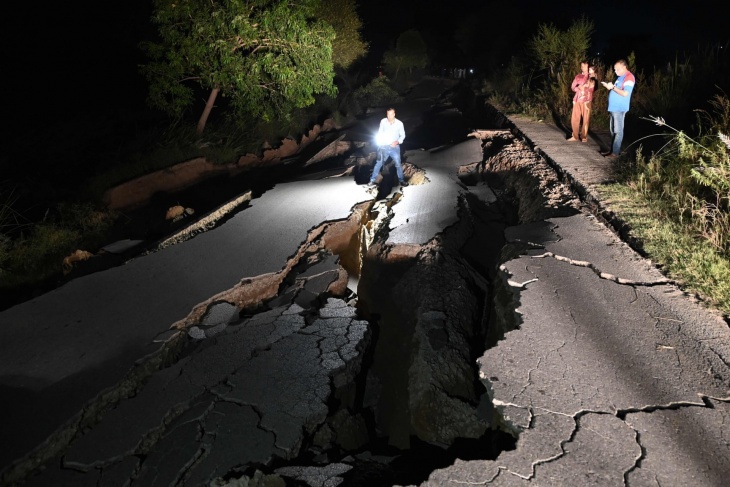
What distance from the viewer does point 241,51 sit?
8680mm

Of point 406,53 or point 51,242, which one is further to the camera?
point 406,53

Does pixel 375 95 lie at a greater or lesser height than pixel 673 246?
greater

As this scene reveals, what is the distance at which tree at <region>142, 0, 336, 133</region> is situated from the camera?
7941 mm

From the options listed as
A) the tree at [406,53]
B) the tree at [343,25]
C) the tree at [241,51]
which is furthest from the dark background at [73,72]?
the tree at [406,53]

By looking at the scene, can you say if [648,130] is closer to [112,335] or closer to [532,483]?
[532,483]

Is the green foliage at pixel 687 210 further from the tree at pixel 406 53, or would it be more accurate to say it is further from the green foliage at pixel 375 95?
the tree at pixel 406 53

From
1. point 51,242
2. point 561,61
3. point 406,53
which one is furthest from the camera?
point 406,53

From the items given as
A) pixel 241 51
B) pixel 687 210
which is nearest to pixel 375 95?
pixel 241 51

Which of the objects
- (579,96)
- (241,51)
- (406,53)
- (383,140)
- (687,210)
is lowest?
(687,210)

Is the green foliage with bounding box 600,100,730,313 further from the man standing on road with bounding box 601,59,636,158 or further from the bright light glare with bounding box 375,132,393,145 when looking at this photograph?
the bright light glare with bounding box 375,132,393,145

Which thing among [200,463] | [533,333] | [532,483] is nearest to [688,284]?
[533,333]

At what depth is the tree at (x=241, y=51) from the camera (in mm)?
7941

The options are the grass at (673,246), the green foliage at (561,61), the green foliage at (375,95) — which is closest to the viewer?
the grass at (673,246)

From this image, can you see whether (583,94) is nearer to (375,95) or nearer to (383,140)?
(383,140)
